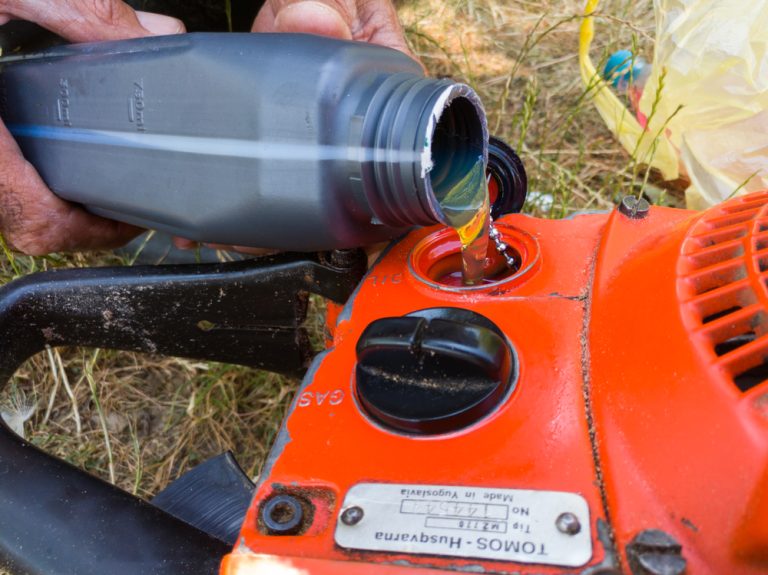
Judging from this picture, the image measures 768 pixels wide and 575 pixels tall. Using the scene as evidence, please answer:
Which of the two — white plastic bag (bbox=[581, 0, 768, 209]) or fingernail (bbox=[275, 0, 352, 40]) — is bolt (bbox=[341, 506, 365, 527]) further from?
white plastic bag (bbox=[581, 0, 768, 209])

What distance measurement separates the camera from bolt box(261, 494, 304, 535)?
0.57 metres

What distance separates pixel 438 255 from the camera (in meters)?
0.84

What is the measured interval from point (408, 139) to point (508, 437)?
28cm

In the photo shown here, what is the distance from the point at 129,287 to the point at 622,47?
66.1 inches

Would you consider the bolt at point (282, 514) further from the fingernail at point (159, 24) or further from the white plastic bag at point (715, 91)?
the white plastic bag at point (715, 91)

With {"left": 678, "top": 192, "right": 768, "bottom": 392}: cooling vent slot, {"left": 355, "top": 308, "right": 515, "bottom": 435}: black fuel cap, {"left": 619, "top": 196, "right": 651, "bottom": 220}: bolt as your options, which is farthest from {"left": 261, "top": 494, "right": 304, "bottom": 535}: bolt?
{"left": 619, "top": 196, "right": 651, "bottom": 220}: bolt

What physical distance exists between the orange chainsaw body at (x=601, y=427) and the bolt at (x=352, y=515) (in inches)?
0.4

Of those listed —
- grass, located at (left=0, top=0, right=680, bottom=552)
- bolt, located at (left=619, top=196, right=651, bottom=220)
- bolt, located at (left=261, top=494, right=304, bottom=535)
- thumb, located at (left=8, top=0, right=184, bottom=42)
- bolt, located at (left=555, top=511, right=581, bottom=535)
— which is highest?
thumb, located at (left=8, top=0, right=184, bottom=42)

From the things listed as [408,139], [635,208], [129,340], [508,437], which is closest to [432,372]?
[508,437]

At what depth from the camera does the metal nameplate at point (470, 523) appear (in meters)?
0.50

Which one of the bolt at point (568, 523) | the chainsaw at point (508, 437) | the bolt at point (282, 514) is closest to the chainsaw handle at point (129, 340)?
the chainsaw at point (508, 437)

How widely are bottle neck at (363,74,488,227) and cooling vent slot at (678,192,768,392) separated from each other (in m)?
0.24

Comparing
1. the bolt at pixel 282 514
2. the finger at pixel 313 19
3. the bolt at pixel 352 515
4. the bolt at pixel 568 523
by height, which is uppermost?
the finger at pixel 313 19

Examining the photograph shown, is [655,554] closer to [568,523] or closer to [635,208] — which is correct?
[568,523]
